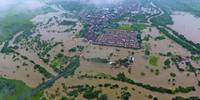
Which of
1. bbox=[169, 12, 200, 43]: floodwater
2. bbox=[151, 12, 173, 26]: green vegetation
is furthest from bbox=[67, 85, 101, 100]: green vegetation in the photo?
bbox=[151, 12, 173, 26]: green vegetation

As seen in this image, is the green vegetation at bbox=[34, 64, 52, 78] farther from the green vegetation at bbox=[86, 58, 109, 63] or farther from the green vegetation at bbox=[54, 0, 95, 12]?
the green vegetation at bbox=[54, 0, 95, 12]

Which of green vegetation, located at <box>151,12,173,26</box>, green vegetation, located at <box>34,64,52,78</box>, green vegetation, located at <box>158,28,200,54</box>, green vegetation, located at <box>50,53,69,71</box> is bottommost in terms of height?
green vegetation, located at <box>151,12,173,26</box>

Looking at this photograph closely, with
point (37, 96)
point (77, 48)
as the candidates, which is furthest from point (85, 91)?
point (77, 48)

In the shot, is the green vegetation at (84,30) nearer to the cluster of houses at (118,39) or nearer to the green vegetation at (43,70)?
the cluster of houses at (118,39)

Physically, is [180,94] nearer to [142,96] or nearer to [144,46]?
[142,96]

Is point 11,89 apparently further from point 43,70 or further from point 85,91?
point 85,91
